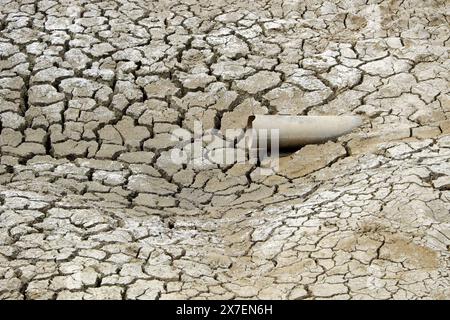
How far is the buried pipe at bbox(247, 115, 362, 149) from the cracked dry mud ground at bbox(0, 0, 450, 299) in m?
0.07

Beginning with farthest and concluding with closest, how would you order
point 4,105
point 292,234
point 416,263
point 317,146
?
point 4,105
point 317,146
point 292,234
point 416,263

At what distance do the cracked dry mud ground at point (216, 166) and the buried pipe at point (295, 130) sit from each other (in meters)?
0.07

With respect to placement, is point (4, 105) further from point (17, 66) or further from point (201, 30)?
point (201, 30)

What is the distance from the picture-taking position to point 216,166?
565 cm

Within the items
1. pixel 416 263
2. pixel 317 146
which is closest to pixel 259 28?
pixel 317 146

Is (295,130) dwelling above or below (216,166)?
above

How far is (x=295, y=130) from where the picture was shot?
18.6ft

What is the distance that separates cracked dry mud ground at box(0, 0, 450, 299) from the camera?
427 centimetres

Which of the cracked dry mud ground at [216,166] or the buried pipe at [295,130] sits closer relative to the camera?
the cracked dry mud ground at [216,166]

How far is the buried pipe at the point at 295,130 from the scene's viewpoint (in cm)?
567

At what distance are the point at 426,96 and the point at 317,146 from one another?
763mm

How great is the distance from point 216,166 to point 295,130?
50 cm

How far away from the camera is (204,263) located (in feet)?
14.6

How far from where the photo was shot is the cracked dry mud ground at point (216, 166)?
427 centimetres
